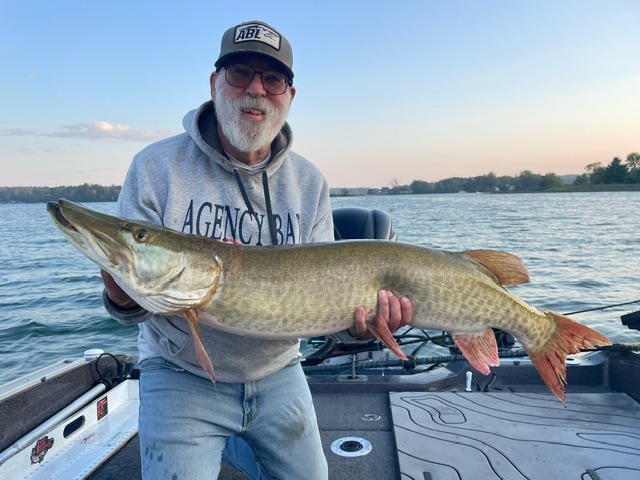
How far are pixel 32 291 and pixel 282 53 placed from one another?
461 inches

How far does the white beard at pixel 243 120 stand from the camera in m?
2.59

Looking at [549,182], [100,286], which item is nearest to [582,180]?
[549,182]

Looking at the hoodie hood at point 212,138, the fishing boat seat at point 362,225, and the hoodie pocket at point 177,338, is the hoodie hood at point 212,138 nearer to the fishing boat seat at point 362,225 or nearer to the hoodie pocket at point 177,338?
the hoodie pocket at point 177,338

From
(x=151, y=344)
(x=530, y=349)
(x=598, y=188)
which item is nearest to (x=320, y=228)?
(x=151, y=344)

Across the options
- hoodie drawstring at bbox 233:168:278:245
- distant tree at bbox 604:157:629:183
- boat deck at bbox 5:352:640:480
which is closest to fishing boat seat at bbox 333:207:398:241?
boat deck at bbox 5:352:640:480

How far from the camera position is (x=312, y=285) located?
87.0 inches

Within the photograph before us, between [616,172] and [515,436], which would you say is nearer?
[515,436]

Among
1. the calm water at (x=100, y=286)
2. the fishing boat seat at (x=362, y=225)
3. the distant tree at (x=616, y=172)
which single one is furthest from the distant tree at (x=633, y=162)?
the fishing boat seat at (x=362, y=225)

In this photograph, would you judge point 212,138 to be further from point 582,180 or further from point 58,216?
point 582,180

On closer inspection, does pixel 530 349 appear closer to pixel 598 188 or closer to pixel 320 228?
pixel 320 228

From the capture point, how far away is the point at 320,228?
9.21ft

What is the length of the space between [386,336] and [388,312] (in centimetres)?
11

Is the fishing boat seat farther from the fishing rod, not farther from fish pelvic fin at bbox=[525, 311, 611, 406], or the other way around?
fish pelvic fin at bbox=[525, 311, 611, 406]

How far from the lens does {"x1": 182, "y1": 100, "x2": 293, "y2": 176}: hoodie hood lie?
256 centimetres
